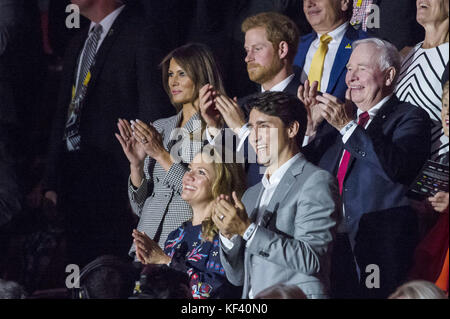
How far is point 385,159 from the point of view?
3.83 metres

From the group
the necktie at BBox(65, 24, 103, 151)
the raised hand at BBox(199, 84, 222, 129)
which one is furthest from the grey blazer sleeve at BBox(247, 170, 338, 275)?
the necktie at BBox(65, 24, 103, 151)

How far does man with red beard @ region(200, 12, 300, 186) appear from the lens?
423cm

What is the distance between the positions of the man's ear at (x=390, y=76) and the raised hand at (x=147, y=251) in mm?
1424

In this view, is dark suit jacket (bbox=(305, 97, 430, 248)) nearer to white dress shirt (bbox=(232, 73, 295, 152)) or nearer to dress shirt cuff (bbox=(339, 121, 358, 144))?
dress shirt cuff (bbox=(339, 121, 358, 144))

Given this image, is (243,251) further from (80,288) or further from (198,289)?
(80,288)

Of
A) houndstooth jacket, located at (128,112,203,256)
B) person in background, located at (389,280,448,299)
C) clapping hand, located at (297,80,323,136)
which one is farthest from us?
houndstooth jacket, located at (128,112,203,256)

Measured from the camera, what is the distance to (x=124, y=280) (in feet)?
12.8

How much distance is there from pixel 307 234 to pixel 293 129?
0.57 meters

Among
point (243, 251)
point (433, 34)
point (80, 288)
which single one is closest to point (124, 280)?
point (80, 288)

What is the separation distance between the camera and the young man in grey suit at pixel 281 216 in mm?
3547

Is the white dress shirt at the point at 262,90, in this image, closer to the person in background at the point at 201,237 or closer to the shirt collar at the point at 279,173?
the person in background at the point at 201,237

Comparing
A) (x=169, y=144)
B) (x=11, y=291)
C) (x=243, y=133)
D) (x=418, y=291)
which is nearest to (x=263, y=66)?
(x=243, y=133)

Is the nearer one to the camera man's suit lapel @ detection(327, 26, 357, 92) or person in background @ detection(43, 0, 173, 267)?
man's suit lapel @ detection(327, 26, 357, 92)

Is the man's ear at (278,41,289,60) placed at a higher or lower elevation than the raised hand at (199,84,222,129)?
higher
